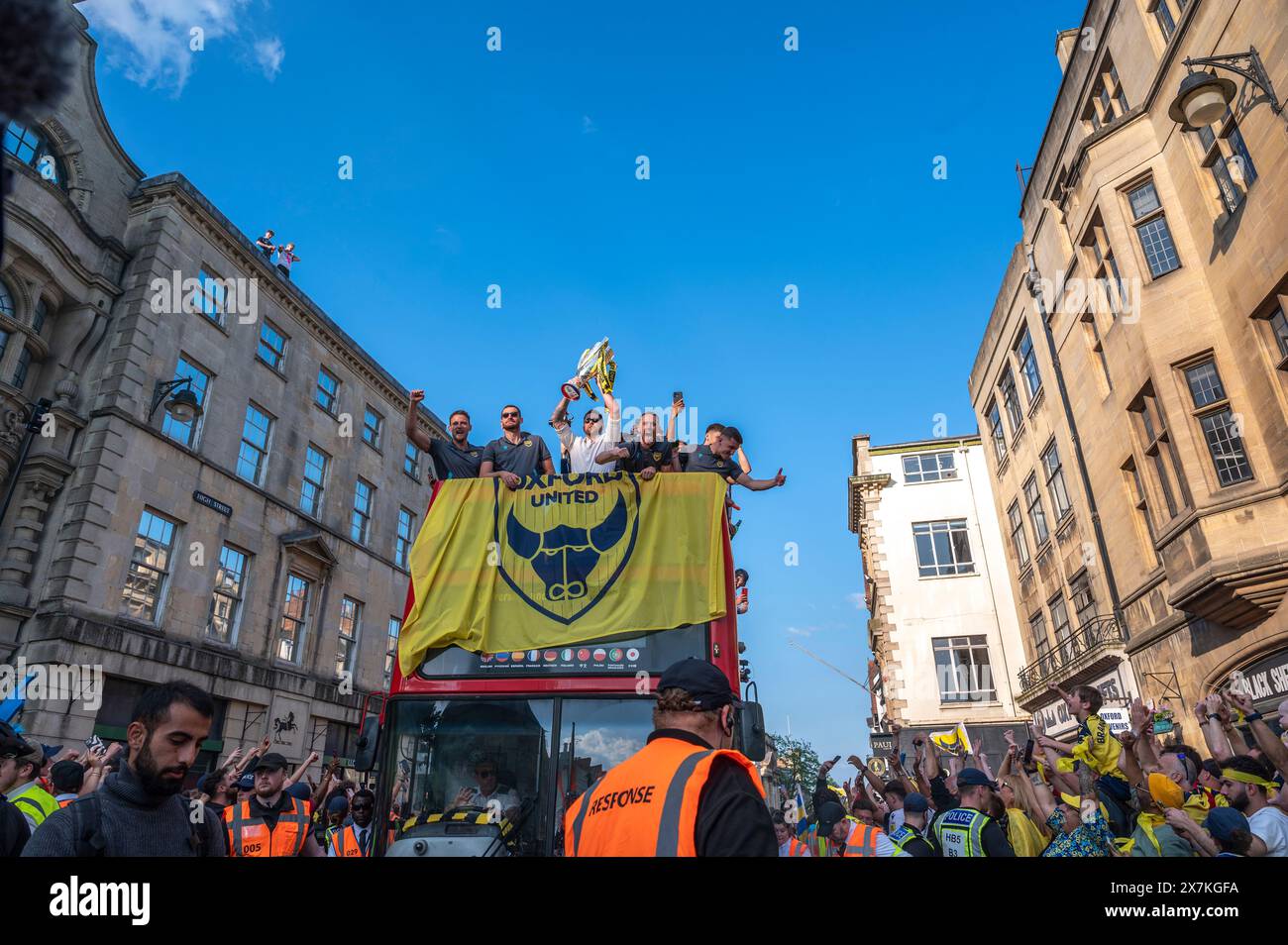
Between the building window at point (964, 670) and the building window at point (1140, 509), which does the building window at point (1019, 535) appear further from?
the building window at point (1140, 509)

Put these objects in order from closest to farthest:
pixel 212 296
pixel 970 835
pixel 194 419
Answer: pixel 970 835
pixel 194 419
pixel 212 296

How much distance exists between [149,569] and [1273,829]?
813 inches

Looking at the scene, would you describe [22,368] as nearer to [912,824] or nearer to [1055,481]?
[912,824]

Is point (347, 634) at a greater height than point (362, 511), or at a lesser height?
lesser

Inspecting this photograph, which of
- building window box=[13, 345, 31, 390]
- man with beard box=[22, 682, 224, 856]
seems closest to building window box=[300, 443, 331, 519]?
building window box=[13, 345, 31, 390]

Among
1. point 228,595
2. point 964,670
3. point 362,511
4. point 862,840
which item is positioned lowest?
point 862,840

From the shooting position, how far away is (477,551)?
278 inches

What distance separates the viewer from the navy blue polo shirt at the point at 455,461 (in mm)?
8227

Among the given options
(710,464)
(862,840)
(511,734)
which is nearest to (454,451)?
(710,464)

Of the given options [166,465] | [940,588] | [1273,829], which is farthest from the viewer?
[940,588]

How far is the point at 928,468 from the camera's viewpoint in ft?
117
